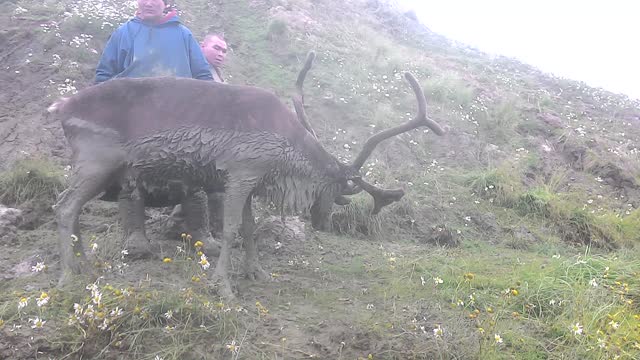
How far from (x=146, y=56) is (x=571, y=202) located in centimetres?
567

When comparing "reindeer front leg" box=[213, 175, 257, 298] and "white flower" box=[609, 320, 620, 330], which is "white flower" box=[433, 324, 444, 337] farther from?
"reindeer front leg" box=[213, 175, 257, 298]

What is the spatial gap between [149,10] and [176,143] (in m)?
1.60

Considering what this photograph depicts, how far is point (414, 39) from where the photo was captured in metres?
14.7

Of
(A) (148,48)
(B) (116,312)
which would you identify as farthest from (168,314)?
(A) (148,48)

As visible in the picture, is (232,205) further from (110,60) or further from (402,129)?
(110,60)

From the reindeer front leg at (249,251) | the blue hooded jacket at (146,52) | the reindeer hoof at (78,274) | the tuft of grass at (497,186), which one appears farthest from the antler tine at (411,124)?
the tuft of grass at (497,186)

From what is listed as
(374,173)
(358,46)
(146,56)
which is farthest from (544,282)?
(358,46)

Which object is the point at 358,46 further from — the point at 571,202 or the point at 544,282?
the point at 544,282

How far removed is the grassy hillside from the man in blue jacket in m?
1.50

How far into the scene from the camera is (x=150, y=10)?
5.04 meters

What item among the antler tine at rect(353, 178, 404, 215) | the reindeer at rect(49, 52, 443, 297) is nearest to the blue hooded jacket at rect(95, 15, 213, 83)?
the reindeer at rect(49, 52, 443, 297)

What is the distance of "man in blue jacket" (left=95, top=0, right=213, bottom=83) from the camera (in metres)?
4.97

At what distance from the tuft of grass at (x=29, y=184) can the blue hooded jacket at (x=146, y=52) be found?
145cm

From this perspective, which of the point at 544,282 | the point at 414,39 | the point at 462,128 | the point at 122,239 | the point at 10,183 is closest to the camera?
the point at 544,282
